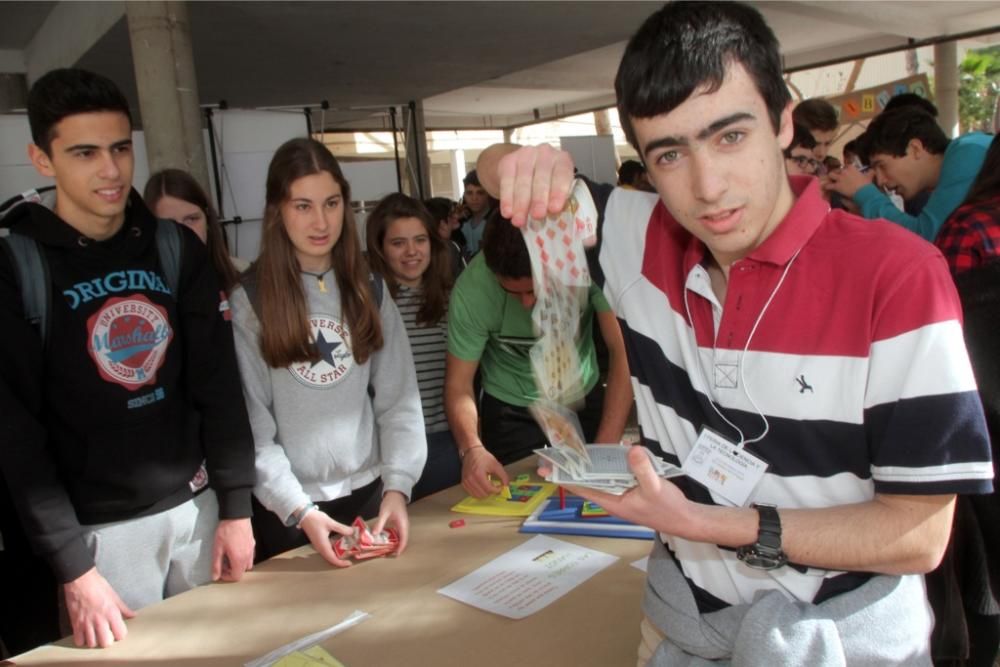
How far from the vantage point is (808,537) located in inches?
34.6

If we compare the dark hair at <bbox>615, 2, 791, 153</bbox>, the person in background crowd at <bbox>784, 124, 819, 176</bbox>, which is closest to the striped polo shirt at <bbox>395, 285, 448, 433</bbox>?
the person in background crowd at <bbox>784, 124, 819, 176</bbox>

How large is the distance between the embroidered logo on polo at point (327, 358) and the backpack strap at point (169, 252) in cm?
34

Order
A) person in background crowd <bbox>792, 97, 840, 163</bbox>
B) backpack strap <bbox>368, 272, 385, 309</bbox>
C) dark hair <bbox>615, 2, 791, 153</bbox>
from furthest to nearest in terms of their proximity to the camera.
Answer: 1. person in background crowd <bbox>792, 97, 840, 163</bbox>
2. backpack strap <bbox>368, 272, 385, 309</bbox>
3. dark hair <bbox>615, 2, 791, 153</bbox>

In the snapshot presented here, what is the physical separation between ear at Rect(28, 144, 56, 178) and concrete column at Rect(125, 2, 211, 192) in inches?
135

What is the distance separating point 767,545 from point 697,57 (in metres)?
0.61

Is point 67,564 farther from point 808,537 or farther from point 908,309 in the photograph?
point 908,309

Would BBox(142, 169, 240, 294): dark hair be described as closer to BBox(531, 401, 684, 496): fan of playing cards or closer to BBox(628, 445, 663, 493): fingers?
BBox(531, 401, 684, 496): fan of playing cards

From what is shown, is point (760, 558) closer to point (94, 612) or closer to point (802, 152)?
point (94, 612)

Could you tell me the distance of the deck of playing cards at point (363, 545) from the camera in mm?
1643

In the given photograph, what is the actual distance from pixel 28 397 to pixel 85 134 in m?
0.60

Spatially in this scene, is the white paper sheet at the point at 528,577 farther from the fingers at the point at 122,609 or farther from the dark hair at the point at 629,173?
the dark hair at the point at 629,173

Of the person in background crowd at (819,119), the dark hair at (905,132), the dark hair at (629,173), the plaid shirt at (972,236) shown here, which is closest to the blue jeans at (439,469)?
the plaid shirt at (972,236)

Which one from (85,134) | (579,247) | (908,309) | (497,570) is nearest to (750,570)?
(908,309)

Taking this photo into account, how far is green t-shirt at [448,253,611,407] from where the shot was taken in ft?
7.47
